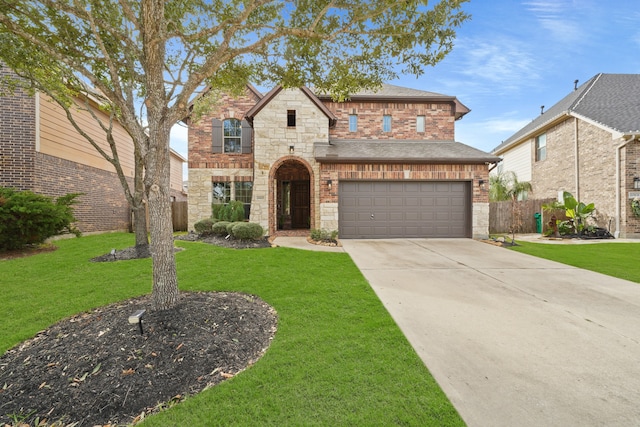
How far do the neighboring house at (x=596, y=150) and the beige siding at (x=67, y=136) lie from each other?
21.5m

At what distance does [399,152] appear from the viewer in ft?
36.2

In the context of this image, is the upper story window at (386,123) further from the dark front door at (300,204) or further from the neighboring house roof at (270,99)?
the dark front door at (300,204)

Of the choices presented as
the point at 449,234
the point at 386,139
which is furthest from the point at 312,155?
the point at 449,234

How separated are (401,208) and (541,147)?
12.1 meters

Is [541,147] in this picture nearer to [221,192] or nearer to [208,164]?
[221,192]

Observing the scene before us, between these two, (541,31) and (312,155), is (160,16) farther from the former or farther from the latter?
(541,31)

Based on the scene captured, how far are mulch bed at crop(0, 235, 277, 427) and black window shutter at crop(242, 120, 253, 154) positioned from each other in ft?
32.6

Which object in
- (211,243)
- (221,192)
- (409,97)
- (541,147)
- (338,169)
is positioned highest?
(409,97)

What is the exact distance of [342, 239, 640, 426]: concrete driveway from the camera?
7.04 ft

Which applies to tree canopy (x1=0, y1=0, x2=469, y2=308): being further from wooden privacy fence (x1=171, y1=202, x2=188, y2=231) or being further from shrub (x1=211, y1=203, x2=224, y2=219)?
wooden privacy fence (x1=171, y1=202, x2=188, y2=231)

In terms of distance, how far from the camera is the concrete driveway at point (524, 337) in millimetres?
2145

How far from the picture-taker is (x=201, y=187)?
41.0 feet

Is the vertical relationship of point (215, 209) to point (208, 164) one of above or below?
below

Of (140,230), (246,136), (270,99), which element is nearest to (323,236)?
(140,230)
